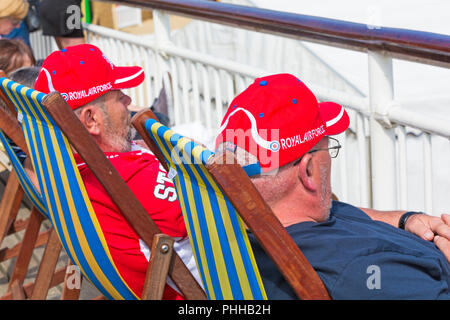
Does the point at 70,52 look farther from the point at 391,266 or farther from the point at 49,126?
the point at 391,266

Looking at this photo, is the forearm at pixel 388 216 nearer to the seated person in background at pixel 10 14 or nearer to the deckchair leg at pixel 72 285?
the deckchair leg at pixel 72 285

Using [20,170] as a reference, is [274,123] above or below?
above

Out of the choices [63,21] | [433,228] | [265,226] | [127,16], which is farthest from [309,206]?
[127,16]

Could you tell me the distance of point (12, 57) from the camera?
3.57 metres

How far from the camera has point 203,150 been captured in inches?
55.5

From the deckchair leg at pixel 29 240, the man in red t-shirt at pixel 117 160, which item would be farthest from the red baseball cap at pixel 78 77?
the deckchair leg at pixel 29 240

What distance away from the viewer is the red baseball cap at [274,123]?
1607 mm

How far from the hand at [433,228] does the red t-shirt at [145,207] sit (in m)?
0.75

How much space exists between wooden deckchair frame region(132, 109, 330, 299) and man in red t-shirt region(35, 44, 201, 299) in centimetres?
78

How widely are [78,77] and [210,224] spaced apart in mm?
1072

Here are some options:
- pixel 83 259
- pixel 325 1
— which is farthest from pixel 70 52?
pixel 325 1

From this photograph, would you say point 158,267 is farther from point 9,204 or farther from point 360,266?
point 9,204

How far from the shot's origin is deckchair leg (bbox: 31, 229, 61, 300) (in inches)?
110

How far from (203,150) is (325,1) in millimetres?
4356
